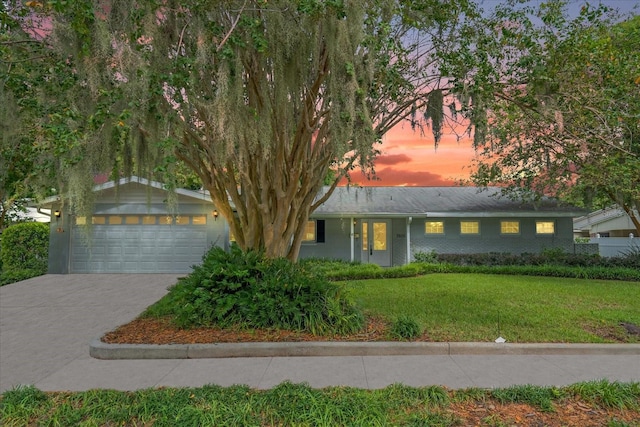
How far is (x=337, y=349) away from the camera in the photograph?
501 cm

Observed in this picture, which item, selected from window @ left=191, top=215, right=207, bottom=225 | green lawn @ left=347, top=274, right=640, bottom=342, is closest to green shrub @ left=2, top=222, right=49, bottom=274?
window @ left=191, top=215, right=207, bottom=225

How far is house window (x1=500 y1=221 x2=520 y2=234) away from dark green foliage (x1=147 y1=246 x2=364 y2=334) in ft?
41.0

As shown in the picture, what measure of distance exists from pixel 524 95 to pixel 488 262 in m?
8.72

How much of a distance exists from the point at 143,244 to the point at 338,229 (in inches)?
307

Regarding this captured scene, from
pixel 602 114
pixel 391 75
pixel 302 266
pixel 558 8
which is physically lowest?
pixel 302 266

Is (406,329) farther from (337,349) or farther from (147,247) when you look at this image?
(147,247)

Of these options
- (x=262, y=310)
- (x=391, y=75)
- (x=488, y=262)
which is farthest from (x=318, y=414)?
(x=488, y=262)

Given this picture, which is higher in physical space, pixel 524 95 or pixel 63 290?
pixel 524 95

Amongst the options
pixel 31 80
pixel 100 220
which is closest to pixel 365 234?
pixel 100 220

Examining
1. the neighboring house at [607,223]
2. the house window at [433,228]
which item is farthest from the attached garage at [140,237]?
the neighboring house at [607,223]

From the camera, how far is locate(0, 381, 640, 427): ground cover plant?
3146 mm

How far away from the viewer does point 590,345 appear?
16.7ft

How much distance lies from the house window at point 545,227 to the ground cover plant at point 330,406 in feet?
45.3

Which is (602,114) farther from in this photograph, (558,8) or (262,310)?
(262,310)
